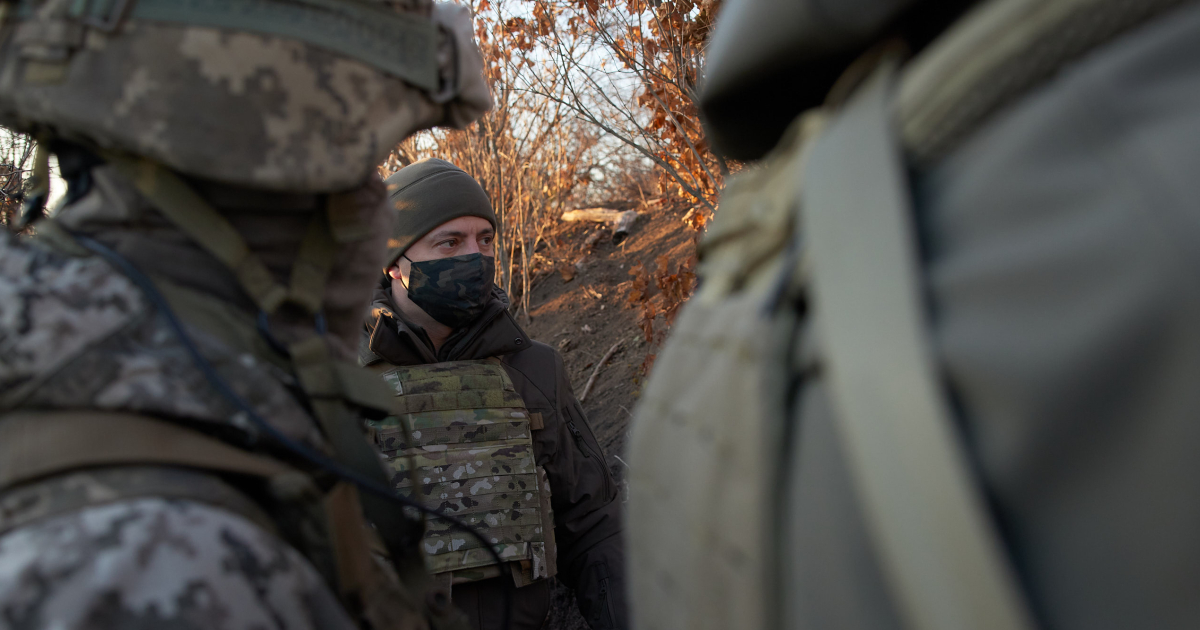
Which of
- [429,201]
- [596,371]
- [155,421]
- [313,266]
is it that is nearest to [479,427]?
[429,201]

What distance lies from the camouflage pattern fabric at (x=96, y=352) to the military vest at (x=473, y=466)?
170 cm

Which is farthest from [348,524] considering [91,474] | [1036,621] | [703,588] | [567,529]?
[567,529]

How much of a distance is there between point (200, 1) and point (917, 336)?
1.01m

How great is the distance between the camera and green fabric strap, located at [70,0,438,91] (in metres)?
0.98

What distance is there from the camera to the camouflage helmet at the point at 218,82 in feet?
3.14

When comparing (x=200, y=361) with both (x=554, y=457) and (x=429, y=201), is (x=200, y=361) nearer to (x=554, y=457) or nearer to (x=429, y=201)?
(x=554, y=457)

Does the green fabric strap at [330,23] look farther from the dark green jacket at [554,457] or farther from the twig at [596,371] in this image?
the twig at [596,371]

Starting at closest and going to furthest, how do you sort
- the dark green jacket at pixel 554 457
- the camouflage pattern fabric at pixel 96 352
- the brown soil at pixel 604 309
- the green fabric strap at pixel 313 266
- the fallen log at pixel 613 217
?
the camouflage pattern fabric at pixel 96 352 < the green fabric strap at pixel 313 266 < the dark green jacket at pixel 554 457 < the brown soil at pixel 604 309 < the fallen log at pixel 613 217

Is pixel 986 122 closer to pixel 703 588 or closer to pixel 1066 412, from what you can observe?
pixel 1066 412

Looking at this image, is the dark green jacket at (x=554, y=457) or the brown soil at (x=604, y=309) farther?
the brown soil at (x=604, y=309)

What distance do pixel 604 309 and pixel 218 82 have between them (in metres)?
7.05

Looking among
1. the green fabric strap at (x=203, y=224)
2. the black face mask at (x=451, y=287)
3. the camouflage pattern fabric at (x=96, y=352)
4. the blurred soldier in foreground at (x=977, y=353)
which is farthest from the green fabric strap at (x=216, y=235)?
the black face mask at (x=451, y=287)

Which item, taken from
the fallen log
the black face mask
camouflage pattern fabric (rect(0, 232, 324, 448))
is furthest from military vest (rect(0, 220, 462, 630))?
the fallen log

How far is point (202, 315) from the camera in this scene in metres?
0.99
